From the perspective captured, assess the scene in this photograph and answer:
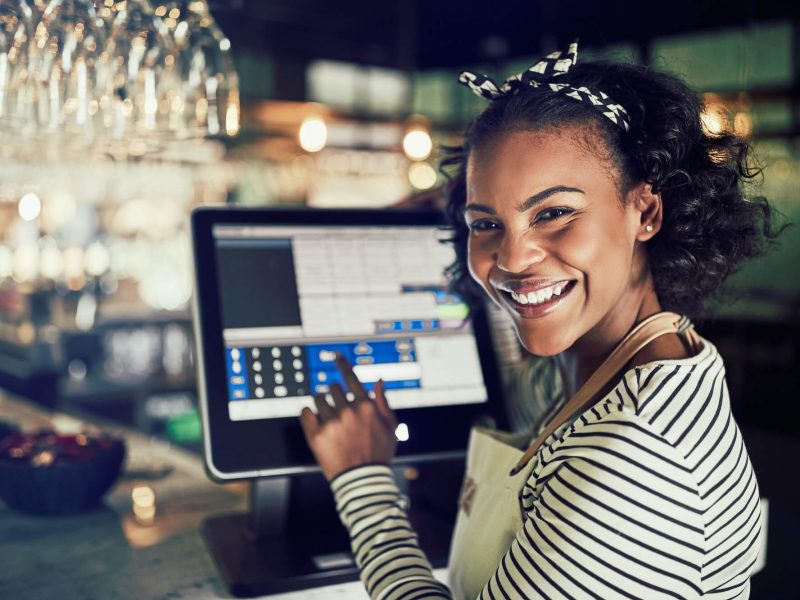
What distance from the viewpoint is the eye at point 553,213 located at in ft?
2.64

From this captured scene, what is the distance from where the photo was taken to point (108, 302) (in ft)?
20.8

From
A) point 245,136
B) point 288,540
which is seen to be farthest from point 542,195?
point 245,136

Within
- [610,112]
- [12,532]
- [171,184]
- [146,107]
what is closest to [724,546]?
[610,112]

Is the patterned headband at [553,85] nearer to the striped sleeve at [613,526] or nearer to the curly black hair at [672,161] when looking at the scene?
the curly black hair at [672,161]

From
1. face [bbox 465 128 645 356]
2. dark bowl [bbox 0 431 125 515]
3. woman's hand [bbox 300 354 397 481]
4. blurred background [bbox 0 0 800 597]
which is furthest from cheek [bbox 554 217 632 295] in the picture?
dark bowl [bbox 0 431 125 515]

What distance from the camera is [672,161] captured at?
0.85m

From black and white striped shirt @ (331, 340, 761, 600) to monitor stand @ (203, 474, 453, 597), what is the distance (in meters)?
0.25

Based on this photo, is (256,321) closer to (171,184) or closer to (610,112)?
(610,112)

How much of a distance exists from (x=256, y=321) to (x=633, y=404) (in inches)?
21.3

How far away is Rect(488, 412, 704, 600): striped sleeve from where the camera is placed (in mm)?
656

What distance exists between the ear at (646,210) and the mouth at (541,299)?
106mm

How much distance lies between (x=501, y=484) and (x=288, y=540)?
0.37 m

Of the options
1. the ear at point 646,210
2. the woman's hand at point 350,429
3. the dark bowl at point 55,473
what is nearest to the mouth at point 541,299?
the ear at point 646,210

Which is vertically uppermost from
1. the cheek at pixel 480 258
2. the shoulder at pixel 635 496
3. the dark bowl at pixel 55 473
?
the cheek at pixel 480 258
